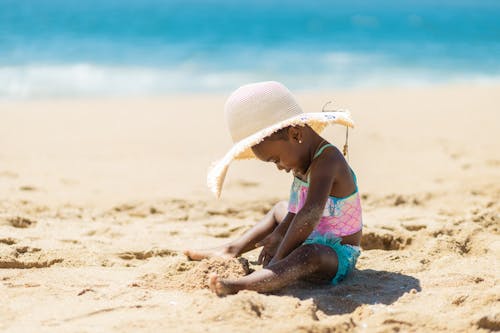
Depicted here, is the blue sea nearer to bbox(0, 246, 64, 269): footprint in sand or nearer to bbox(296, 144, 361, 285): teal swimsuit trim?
bbox(0, 246, 64, 269): footprint in sand

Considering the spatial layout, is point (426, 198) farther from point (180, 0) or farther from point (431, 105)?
point (180, 0)

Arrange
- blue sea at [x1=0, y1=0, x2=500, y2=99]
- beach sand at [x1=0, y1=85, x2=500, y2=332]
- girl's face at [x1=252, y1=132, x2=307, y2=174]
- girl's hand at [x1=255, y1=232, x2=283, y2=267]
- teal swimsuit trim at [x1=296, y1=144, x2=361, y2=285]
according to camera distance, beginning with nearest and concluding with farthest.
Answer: beach sand at [x1=0, y1=85, x2=500, y2=332], girl's face at [x1=252, y1=132, x2=307, y2=174], teal swimsuit trim at [x1=296, y1=144, x2=361, y2=285], girl's hand at [x1=255, y1=232, x2=283, y2=267], blue sea at [x1=0, y1=0, x2=500, y2=99]

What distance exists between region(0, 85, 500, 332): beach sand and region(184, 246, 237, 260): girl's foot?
0.12 metres

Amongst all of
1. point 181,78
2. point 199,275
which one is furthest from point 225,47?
point 199,275

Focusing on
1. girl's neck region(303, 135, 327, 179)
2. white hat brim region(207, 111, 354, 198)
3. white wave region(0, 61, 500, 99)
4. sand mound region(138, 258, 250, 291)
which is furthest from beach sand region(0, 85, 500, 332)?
white wave region(0, 61, 500, 99)

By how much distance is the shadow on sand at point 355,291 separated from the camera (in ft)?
9.11

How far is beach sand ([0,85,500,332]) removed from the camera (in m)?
2.61

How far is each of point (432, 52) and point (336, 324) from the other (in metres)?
16.4

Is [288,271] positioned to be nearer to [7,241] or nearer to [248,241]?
[248,241]

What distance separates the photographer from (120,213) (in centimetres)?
480

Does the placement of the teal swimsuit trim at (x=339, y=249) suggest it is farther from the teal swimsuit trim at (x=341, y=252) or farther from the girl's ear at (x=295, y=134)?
the girl's ear at (x=295, y=134)

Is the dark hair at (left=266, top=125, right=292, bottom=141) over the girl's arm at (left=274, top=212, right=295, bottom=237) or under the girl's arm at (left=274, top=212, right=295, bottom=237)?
over

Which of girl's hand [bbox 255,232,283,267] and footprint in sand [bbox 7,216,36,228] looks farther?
footprint in sand [bbox 7,216,36,228]

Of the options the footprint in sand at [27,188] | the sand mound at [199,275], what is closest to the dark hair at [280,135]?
the sand mound at [199,275]
